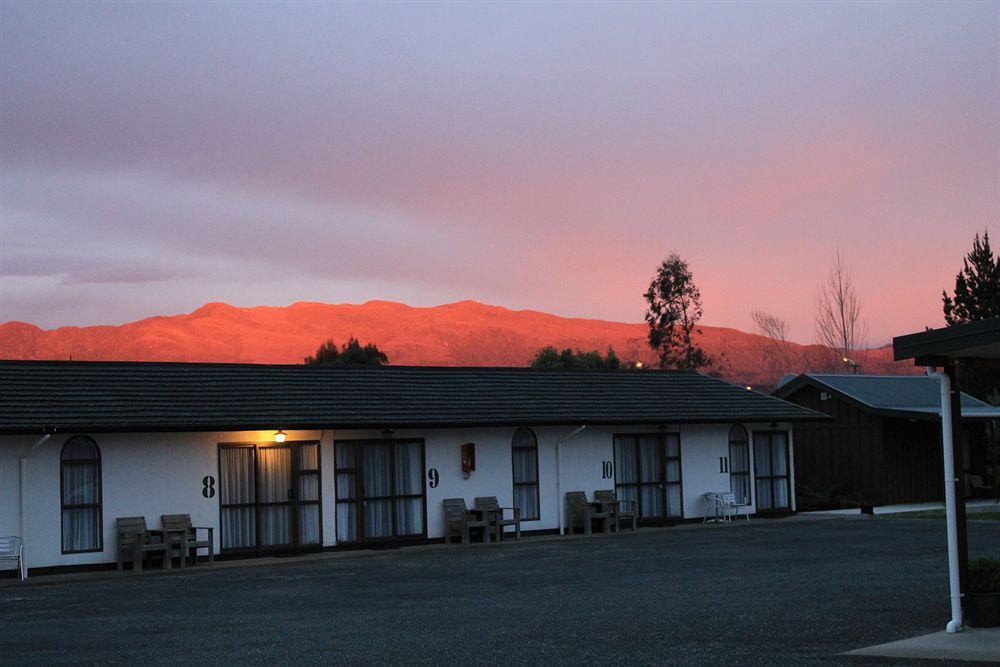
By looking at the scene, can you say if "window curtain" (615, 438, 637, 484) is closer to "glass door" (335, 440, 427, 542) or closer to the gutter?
the gutter

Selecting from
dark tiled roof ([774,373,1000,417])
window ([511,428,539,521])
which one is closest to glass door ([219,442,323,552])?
window ([511,428,539,521])

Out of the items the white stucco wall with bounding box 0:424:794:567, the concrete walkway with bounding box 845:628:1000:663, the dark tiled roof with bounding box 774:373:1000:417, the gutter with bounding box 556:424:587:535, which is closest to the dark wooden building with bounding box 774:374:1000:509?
the dark tiled roof with bounding box 774:373:1000:417

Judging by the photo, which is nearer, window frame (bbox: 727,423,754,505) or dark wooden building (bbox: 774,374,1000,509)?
window frame (bbox: 727,423,754,505)

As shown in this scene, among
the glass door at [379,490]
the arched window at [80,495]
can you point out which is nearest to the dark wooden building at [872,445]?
the glass door at [379,490]

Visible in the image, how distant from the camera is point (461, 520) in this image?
26375 mm

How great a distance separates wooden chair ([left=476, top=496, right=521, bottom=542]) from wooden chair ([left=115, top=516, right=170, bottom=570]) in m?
6.91

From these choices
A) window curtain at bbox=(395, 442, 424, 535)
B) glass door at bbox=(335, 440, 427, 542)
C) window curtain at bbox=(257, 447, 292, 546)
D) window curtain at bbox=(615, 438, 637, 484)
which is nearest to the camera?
window curtain at bbox=(257, 447, 292, 546)

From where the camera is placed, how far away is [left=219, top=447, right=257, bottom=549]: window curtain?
78.8 feet

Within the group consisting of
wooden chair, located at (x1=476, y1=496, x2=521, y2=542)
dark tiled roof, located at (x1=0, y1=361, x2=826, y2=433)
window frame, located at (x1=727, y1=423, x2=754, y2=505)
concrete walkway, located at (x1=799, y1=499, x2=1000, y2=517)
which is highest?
dark tiled roof, located at (x1=0, y1=361, x2=826, y2=433)

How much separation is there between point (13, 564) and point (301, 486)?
18.4ft

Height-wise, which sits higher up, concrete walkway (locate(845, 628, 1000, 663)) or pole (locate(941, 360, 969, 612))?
pole (locate(941, 360, 969, 612))

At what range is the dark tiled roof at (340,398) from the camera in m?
22.9

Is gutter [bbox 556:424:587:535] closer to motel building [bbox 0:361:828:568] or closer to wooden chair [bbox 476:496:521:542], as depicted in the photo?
motel building [bbox 0:361:828:568]

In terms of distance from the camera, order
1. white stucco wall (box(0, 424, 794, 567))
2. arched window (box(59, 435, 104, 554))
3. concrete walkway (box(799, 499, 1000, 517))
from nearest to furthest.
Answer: white stucco wall (box(0, 424, 794, 567)) < arched window (box(59, 435, 104, 554)) < concrete walkway (box(799, 499, 1000, 517))
